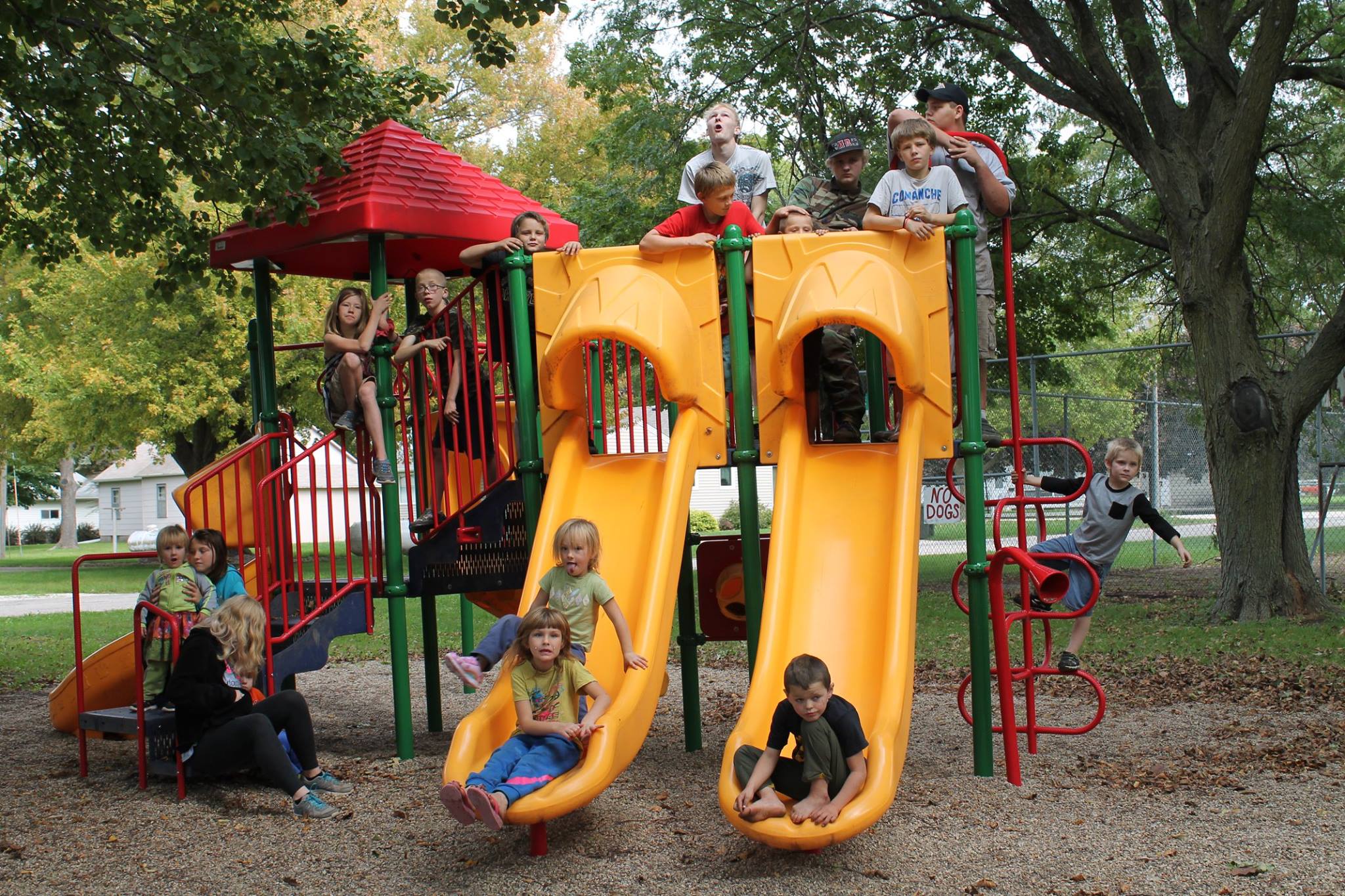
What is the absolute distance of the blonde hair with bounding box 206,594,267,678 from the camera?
238 inches

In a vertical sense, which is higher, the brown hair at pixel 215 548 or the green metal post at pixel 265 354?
the green metal post at pixel 265 354

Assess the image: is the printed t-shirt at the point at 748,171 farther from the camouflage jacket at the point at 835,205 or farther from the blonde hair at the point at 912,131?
the blonde hair at the point at 912,131

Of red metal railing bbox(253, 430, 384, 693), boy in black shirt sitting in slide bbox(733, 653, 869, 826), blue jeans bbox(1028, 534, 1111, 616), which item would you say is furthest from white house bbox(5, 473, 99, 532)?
boy in black shirt sitting in slide bbox(733, 653, 869, 826)

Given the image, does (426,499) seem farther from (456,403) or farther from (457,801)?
(457,801)

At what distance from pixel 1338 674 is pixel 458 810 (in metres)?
7.03

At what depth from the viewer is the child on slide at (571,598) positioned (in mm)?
5383

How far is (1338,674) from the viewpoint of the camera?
29.0 feet

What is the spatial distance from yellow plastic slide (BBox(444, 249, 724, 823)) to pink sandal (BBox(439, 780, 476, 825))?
61 centimetres

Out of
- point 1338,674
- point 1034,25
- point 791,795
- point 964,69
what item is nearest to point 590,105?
point 964,69

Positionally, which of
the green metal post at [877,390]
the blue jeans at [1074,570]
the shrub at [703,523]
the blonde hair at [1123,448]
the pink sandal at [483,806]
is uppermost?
the green metal post at [877,390]

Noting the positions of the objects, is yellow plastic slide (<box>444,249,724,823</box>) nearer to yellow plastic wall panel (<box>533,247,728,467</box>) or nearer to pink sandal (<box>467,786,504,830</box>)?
yellow plastic wall panel (<box>533,247,728,467</box>)

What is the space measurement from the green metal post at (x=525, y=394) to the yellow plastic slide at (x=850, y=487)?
1249 mm

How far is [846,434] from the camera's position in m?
6.77

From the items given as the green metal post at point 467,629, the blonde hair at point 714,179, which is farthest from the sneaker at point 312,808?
the green metal post at point 467,629
